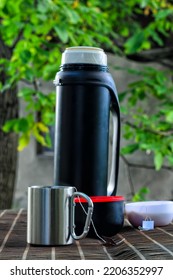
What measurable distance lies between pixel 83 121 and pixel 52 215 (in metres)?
0.22

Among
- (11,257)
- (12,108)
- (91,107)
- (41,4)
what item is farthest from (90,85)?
(12,108)

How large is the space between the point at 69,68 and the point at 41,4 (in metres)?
1.85

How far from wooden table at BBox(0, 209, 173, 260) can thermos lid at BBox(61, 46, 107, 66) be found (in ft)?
1.00

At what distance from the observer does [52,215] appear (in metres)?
Answer: 1.03

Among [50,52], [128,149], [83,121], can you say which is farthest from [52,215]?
[50,52]

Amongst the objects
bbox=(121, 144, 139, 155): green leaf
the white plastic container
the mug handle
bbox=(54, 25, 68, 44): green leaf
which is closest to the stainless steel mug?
the mug handle

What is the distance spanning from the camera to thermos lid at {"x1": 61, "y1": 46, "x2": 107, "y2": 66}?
3.96 feet

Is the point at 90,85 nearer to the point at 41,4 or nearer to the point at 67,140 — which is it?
the point at 67,140

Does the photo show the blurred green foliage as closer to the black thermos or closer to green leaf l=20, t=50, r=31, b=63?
Answer: green leaf l=20, t=50, r=31, b=63

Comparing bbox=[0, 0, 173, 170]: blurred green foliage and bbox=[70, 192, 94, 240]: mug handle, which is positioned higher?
bbox=[0, 0, 173, 170]: blurred green foliage

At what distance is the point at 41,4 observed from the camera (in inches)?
118

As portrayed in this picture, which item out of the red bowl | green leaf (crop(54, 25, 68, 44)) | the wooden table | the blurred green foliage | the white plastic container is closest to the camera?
the wooden table

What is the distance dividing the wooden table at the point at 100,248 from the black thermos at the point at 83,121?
0.36ft

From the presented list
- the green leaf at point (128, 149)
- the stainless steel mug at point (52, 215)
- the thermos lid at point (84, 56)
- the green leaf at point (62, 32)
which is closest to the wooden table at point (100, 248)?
the stainless steel mug at point (52, 215)
